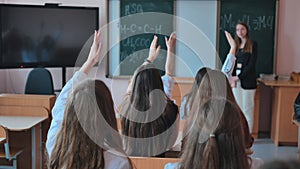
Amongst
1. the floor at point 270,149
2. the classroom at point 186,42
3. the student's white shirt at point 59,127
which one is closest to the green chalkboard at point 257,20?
the classroom at point 186,42

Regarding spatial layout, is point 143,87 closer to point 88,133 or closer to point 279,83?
point 88,133

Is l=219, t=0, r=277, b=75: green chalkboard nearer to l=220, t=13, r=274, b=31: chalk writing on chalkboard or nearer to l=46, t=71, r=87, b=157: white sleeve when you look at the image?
l=220, t=13, r=274, b=31: chalk writing on chalkboard

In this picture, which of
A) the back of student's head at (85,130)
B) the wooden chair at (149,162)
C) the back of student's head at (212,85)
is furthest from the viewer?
the back of student's head at (212,85)

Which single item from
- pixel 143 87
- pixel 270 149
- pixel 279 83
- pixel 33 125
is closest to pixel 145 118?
pixel 143 87

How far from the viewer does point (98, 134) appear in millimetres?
1659

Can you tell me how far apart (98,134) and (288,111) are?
12.3 ft

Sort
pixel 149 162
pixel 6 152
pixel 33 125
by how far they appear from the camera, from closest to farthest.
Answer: pixel 149 162 → pixel 6 152 → pixel 33 125

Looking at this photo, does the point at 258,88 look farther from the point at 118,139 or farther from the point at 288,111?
the point at 118,139

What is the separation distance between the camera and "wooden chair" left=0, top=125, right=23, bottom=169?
2936 millimetres

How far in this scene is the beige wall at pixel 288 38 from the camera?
17.4 feet

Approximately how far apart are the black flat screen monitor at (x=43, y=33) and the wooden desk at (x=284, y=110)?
7.64ft

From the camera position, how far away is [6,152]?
303 centimetres

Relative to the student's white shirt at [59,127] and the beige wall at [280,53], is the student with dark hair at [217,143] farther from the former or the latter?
the beige wall at [280,53]

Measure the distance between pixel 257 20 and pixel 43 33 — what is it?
2.66m
